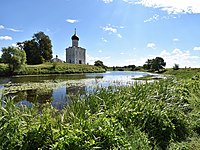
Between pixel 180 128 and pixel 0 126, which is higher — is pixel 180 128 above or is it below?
below

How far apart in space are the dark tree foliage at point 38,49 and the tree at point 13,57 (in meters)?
21.7

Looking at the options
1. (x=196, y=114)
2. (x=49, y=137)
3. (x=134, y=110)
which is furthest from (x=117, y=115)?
(x=196, y=114)

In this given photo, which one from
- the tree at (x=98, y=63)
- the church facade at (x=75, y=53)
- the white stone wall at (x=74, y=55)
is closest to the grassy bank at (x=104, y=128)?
the white stone wall at (x=74, y=55)

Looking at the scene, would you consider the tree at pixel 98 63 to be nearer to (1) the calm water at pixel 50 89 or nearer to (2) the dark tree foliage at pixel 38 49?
(2) the dark tree foliage at pixel 38 49

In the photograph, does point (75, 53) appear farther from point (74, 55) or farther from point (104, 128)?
point (104, 128)

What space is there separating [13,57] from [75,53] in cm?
5094

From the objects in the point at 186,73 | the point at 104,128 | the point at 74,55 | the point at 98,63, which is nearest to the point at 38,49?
the point at 74,55

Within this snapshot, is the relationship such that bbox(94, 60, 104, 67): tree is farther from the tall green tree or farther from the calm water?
the calm water

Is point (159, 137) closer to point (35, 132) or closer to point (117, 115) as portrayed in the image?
point (117, 115)

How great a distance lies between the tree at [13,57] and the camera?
5132 cm

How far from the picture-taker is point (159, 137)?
522 centimetres

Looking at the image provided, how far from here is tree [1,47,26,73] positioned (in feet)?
168

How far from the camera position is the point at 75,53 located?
333 ft

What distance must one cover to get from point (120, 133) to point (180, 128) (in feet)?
8.29
